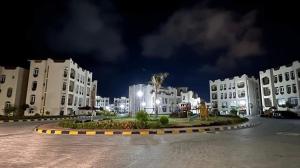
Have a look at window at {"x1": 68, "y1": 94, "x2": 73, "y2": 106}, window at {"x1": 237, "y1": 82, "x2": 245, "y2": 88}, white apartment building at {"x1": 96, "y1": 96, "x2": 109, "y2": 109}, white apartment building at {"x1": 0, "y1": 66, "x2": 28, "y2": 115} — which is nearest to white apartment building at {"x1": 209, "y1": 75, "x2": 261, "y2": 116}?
window at {"x1": 237, "y1": 82, "x2": 245, "y2": 88}

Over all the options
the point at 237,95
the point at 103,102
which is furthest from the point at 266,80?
the point at 103,102

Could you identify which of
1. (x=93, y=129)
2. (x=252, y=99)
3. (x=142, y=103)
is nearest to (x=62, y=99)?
(x=142, y=103)

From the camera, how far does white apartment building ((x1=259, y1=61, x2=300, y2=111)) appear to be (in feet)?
153

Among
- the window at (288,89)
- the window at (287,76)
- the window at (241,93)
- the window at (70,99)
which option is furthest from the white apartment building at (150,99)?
the window at (287,76)

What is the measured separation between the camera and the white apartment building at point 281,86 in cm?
4656

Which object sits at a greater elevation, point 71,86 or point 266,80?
point 266,80

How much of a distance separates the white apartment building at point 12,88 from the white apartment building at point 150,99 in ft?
84.4

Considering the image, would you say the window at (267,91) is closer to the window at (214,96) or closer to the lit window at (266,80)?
the lit window at (266,80)

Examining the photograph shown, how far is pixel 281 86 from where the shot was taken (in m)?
50.8

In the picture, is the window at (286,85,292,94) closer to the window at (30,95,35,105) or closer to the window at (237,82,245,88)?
the window at (237,82,245,88)

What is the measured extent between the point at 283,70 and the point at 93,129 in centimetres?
4959

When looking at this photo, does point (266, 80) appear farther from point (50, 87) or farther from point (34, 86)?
point (34, 86)

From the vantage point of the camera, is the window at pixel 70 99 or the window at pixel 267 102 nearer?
the window at pixel 70 99

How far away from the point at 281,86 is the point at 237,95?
54.5 ft
